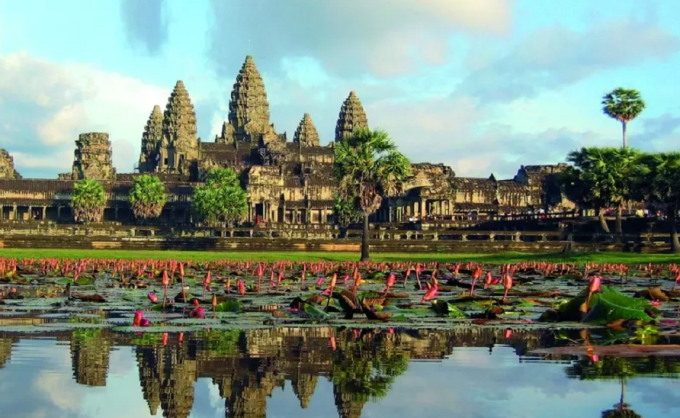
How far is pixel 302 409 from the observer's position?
8.90 metres

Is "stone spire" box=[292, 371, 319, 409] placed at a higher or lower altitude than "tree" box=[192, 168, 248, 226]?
lower

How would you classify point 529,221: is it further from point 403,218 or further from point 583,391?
point 583,391

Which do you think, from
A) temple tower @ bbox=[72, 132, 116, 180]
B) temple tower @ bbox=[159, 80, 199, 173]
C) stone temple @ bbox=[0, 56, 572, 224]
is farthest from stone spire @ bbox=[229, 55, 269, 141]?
temple tower @ bbox=[72, 132, 116, 180]

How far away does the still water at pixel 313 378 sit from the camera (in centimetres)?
888

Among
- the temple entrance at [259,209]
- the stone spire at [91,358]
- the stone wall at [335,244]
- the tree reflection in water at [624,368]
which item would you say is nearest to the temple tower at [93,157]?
the temple entrance at [259,209]

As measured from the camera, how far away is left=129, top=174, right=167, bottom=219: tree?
449 feet

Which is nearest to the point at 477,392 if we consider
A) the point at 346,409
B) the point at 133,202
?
the point at 346,409

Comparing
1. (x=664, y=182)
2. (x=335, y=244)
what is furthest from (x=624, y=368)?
(x=664, y=182)

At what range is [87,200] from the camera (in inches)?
5384

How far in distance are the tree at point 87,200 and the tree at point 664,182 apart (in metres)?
80.8

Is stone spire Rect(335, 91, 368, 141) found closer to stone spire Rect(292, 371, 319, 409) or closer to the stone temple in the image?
the stone temple

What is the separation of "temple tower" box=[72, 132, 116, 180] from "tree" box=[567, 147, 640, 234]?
3852 inches

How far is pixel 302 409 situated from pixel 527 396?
2084 millimetres

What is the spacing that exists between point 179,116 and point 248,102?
12.9m
